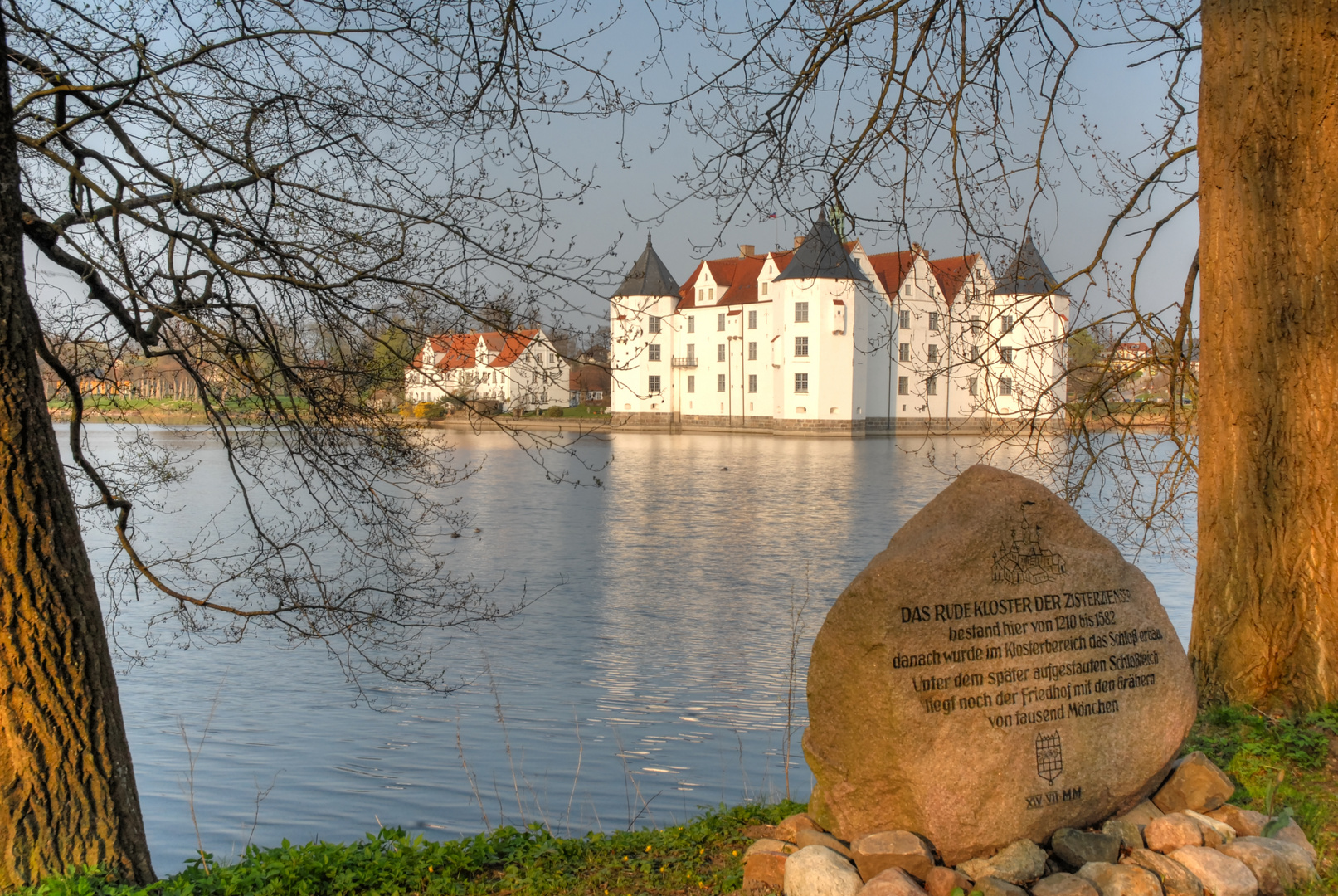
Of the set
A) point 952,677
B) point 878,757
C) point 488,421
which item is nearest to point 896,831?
point 878,757

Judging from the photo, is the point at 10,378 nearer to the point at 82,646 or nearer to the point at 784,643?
the point at 82,646

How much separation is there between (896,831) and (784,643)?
8.48 m

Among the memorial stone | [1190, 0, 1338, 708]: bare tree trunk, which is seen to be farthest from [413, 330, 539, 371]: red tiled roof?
[1190, 0, 1338, 708]: bare tree trunk

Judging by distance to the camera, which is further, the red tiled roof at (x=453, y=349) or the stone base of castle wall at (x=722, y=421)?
the stone base of castle wall at (x=722, y=421)

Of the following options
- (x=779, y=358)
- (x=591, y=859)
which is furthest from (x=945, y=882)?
(x=779, y=358)

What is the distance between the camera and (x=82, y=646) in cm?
432

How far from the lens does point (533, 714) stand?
965 cm

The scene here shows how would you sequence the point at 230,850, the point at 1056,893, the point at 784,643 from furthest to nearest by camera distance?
the point at 784,643
the point at 230,850
the point at 1056,893

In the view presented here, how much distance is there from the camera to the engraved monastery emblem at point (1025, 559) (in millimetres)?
4270

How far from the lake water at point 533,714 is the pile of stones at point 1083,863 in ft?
7.70

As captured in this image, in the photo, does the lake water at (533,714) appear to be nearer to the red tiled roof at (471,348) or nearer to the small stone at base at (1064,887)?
the red tiled roof at (471,348)

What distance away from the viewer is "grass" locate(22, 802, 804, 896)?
14.0 feet

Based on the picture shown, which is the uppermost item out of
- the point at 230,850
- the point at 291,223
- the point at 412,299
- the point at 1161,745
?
the point at 291,223

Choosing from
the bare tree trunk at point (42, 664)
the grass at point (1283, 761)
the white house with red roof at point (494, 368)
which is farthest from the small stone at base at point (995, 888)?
the bare tree trunk at point (42, 664)
